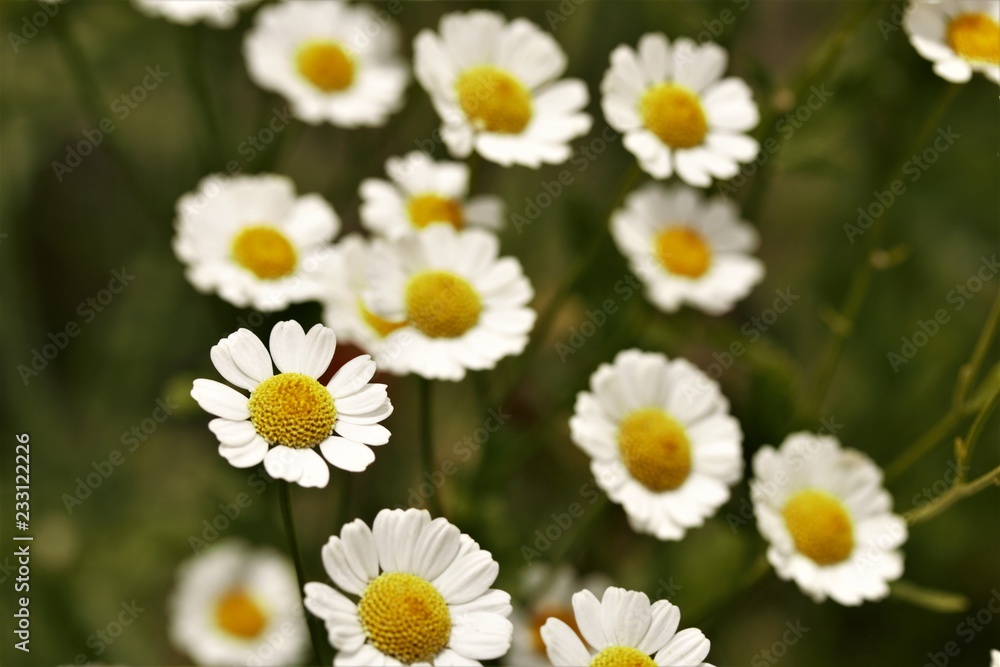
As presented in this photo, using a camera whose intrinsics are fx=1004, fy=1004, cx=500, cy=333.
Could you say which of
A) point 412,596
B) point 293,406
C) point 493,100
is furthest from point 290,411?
point 493,100

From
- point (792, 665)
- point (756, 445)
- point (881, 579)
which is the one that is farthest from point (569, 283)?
point (792, 665)

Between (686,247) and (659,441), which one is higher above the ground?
(686,247)

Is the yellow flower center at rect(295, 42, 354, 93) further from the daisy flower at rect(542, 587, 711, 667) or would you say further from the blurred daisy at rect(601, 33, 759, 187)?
the daisy flower at rect(542, 587, 711, 667)

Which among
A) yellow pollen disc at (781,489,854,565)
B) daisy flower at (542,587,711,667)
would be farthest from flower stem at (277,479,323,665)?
yellow pollen disc at (781,489,854,565)

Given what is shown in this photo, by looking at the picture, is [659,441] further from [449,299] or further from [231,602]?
[231,602]

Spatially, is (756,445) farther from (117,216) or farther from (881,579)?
(117,216)

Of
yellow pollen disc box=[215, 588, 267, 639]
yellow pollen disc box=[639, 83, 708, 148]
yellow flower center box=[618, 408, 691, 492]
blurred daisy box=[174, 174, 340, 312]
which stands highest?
yellow pollen disc box=[639, 83, 708, 148]
